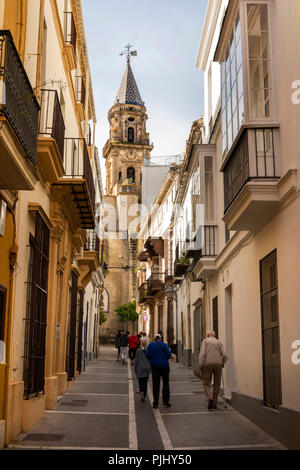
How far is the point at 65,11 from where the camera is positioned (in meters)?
14.2

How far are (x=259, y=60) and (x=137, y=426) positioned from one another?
6576 mm

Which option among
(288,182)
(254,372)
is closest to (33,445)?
(254,372)

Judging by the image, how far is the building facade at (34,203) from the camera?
276 inches

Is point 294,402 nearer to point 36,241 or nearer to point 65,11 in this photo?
point 36,241

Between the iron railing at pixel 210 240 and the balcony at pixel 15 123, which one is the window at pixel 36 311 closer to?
the balcony at pixel 15 123

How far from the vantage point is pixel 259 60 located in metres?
9.70

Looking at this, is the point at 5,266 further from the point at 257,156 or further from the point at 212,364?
the point at 212,364

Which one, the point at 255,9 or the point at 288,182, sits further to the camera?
the point at 255,9

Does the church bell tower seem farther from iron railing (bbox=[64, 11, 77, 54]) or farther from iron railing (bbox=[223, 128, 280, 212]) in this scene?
iron railing (bbox=[223, 128, 280, 212])

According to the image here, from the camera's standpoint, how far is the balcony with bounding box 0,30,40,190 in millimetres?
6207

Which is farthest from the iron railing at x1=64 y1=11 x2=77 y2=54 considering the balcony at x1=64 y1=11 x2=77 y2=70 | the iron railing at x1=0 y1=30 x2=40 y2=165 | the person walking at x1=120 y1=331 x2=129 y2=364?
the person walking at x1=120 y1=331 x2=129 y2=364

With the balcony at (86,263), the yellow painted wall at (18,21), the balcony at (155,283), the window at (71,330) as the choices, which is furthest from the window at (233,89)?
the balcony at (155,283)

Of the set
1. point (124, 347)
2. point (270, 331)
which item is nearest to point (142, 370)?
point (270, 331)
